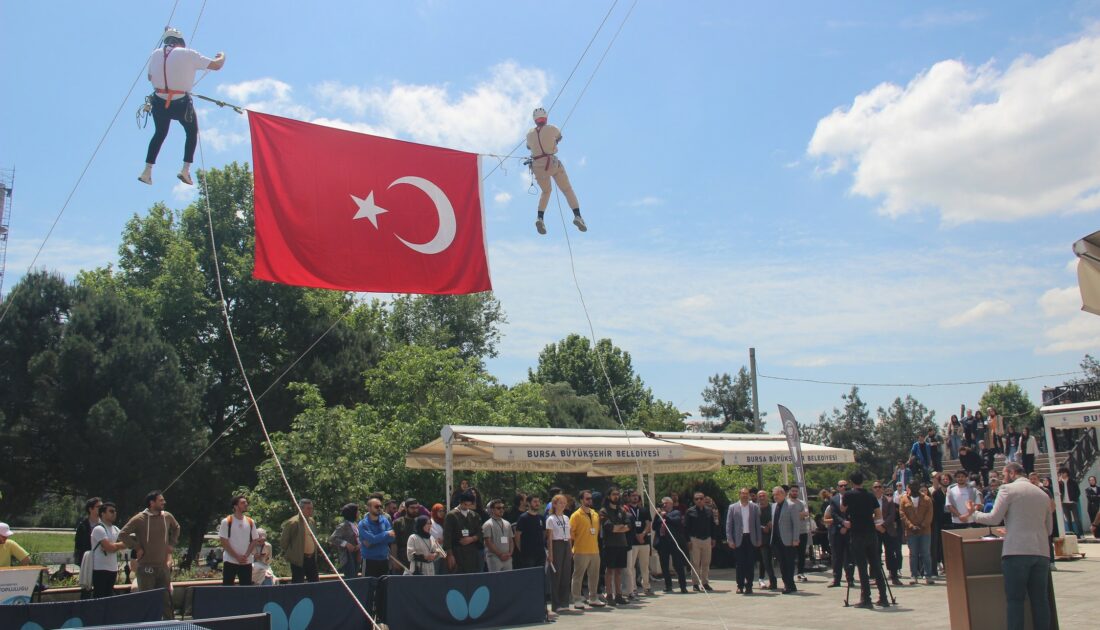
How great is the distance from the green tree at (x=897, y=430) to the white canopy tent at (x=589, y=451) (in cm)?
5364

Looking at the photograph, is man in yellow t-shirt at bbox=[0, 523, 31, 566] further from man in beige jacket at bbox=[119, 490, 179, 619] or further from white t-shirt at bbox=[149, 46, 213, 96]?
white t-shirt at bbox=[149, 46, 213, 96]

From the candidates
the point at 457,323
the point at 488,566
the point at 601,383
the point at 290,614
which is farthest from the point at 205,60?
the point at 601,383

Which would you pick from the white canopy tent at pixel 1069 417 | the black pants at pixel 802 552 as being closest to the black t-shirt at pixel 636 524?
→ the black pants at pixel 802 552

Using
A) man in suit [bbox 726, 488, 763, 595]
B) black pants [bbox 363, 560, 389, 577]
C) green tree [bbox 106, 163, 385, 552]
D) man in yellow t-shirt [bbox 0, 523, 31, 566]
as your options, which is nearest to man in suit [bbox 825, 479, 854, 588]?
man in suit [bbox 726, 488, 763, 595]

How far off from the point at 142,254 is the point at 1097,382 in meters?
34.7

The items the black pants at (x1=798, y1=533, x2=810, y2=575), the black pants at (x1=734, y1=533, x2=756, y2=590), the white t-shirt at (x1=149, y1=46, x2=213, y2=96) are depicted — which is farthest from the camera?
the black pants at (x1=798, y1=533, x2=810, y2=575)

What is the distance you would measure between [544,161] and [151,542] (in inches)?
241

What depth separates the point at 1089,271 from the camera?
247 inches

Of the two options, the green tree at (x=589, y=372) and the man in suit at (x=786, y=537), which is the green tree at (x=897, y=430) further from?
the man in suit at (x=786, y=537)

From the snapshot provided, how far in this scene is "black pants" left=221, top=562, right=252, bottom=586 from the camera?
35.0 feet

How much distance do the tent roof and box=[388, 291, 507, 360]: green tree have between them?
1120 inches

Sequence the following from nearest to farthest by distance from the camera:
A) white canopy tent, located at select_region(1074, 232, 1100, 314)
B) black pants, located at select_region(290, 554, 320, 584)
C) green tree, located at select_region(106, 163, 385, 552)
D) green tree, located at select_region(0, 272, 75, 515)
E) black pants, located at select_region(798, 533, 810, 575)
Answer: white canopy tent, located at select_region(1074, 232, 1100, 314)
black pants, located at select_region(290, 554, 320, 584)
black pants, located at select_region(798, 533, 810, 575)
green tree, located at select_region(0, 272, 75, 515)
green tree, located at select_region(106, 163, 385, 552)

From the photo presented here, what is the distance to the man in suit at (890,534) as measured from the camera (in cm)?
1376

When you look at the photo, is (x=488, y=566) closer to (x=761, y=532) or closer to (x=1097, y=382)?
(x=761, y=532)
